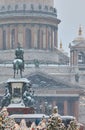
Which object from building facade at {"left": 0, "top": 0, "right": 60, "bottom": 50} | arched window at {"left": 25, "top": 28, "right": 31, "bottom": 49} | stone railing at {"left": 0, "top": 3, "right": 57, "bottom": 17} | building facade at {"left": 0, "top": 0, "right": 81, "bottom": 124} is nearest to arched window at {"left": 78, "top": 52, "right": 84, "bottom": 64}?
building facade at {"left": 0, "top": 0, "right": 81, "bottom": 124}

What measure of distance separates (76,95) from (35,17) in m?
15.1

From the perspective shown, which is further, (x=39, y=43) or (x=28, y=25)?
(x=28, y=25)

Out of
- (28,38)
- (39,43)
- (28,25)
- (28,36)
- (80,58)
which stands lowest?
(80,58)

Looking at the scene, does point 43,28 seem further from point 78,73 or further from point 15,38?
point 78,73

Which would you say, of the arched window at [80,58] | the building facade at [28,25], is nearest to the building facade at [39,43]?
the building facade at [28,25]

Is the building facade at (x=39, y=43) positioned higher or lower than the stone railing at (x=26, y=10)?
lower

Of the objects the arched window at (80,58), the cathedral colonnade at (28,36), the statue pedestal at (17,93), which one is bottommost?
the arched window at (80,58)

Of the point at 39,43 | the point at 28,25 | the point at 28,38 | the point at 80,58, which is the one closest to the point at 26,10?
the point at 28,25

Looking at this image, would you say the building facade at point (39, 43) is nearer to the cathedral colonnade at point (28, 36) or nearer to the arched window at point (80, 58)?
the cathedral colonnade at point (28, 36)

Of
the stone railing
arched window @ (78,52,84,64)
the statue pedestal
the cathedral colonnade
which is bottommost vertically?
arched window @ (78,52,84,64)

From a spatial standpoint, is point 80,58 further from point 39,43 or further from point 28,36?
point 28,36

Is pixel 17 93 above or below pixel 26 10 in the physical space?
below

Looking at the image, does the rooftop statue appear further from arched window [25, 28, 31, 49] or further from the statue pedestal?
arched window [25, 28, 31, 49]

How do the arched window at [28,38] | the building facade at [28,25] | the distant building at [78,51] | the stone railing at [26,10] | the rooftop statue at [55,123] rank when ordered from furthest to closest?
the stone railing at [26,10] → the building facade at [28,25] → the arched window at [28,38] → the distant building at [78,51] → the rooftop statue at [55,123]
